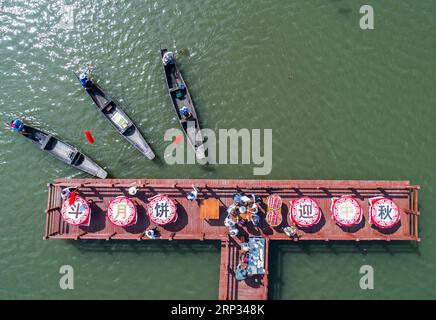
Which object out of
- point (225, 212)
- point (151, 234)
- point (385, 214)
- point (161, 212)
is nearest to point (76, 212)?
point (151, 234)

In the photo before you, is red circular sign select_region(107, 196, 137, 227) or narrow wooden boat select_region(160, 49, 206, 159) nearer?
red circular sign select_region(107, 196, 137, 227)

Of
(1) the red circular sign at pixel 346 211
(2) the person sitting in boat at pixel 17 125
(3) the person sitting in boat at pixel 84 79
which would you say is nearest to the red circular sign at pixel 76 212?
(2) the person sitting in boat at pixel 17 125

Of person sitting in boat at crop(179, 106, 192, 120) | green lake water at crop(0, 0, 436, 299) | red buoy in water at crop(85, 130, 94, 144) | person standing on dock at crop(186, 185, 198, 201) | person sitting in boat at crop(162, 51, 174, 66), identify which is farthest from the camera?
red buoy in water at crop(85, 130, 94, 144)

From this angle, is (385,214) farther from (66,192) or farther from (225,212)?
(66,192)

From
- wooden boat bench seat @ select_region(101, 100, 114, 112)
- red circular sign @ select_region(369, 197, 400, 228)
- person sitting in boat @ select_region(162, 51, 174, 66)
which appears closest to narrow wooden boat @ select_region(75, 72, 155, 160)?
wooden boat bench seat @ select_region(101, 100, 114, 112)

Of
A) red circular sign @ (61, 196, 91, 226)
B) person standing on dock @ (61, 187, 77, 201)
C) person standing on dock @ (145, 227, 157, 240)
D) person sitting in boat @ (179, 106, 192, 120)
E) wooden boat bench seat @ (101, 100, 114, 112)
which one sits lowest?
person standing on dock @ (145, 227, 157, 240)

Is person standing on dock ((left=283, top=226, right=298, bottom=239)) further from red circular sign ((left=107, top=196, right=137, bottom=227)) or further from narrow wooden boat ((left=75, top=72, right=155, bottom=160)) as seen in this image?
narrow wooden boat ((left=75, top=72, right=155, bottom=160))

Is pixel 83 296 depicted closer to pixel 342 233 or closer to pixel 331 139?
pixel 342 233

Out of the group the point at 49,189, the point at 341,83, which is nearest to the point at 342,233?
the point at 341,83
